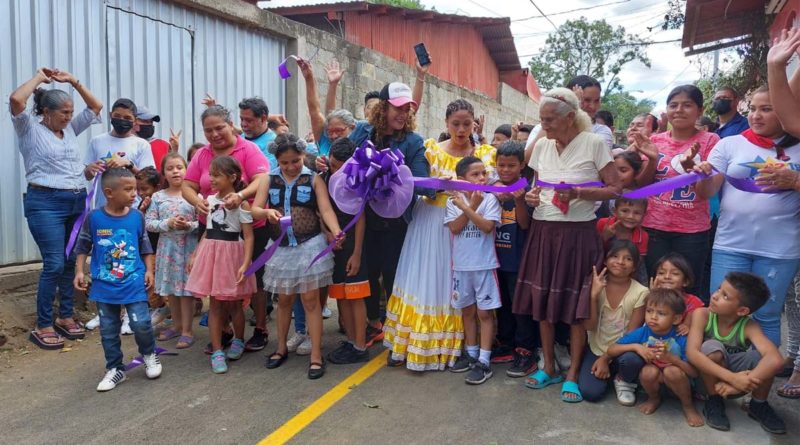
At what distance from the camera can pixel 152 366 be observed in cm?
389

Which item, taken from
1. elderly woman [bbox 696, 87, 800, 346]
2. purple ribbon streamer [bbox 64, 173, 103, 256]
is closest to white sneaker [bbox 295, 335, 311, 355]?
purple ribbon streamer [bbox 64, 173, 103, 256]

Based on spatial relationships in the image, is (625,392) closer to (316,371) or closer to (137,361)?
(316,371)

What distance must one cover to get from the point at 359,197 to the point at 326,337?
1588 millimetres

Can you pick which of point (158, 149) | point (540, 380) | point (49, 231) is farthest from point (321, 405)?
point (158, 149)

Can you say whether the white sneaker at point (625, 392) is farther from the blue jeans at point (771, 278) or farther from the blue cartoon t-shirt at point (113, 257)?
the blue cartoon t-shirt at point (113, 257)

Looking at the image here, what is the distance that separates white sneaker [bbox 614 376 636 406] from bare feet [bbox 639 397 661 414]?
7 cm

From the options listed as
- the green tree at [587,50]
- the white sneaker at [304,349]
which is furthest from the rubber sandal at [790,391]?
the green tree at [587,50]

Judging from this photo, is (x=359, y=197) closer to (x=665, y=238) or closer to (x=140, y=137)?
(x=665, y=238)

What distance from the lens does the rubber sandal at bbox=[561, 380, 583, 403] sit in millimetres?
3473

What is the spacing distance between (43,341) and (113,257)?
1.42 m

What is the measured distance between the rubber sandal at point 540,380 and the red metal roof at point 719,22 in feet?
25.9

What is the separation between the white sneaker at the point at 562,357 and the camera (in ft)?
12.9

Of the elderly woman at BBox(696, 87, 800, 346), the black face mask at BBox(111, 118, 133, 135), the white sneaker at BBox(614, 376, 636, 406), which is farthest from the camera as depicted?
the black face mask at BBox(111, 118, 133, 135)

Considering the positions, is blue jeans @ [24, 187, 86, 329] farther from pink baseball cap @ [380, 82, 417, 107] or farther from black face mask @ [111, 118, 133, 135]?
pink baseball cap @ [380, 82, 417, 107]
